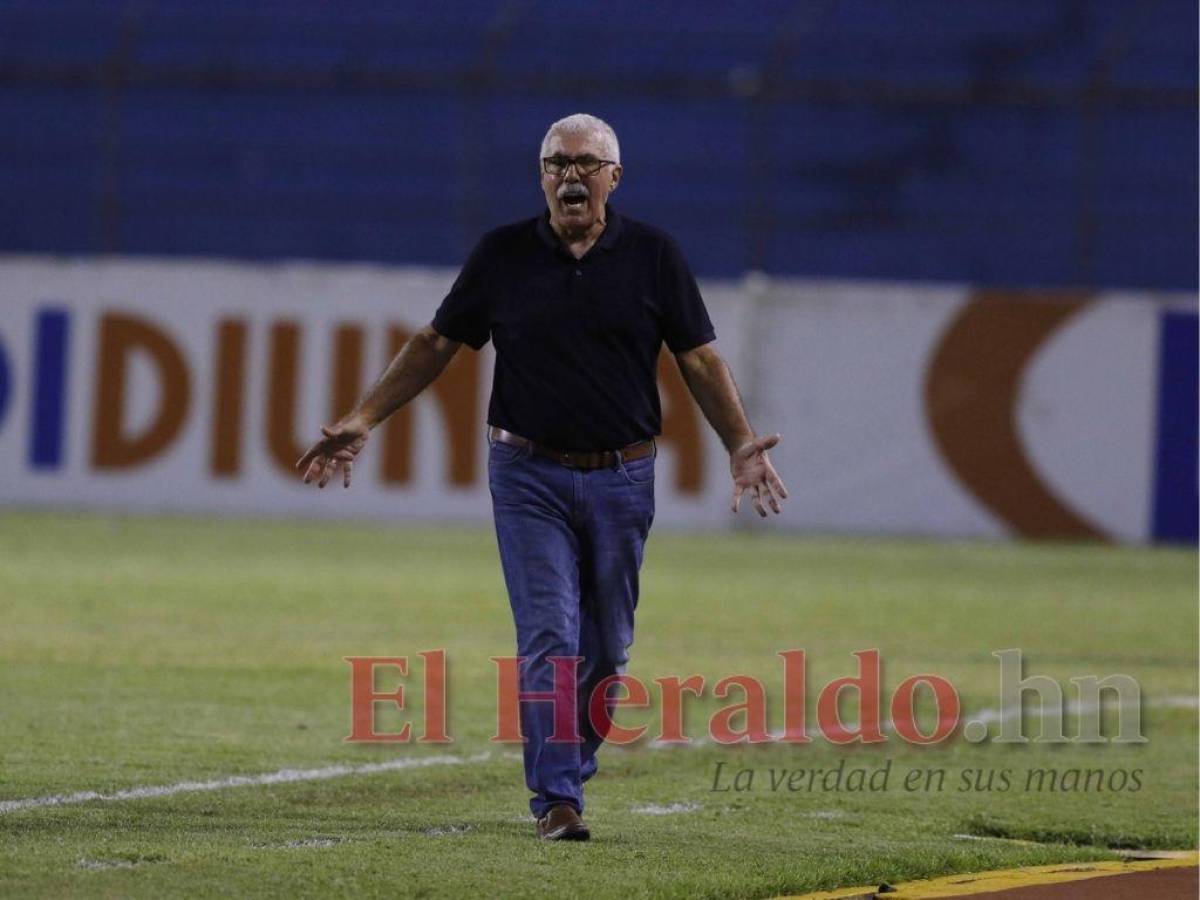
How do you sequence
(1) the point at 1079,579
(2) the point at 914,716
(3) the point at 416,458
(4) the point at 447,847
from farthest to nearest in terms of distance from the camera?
(3) the point at 416,458 < (1) the point at 1079,579 < (2) the point at 914,716 < (4) the point at 447,847

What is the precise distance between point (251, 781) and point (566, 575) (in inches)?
60.7

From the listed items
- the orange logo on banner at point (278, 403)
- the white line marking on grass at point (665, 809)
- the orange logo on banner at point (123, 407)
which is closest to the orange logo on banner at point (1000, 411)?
the orange logo on banner at point (278, 403)

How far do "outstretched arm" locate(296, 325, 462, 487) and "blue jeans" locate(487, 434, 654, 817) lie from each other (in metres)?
0.33

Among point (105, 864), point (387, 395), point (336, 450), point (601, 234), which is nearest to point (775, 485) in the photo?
point (601, 234)

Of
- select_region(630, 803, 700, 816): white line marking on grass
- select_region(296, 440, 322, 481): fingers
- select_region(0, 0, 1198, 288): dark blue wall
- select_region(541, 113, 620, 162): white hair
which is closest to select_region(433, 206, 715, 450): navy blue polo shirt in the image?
select_region(541, 113, 620, 162): white hair

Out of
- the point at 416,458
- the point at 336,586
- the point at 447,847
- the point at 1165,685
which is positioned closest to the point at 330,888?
the point at 447,847

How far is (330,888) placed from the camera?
21.9ft

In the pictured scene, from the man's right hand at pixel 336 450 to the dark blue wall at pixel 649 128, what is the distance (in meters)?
16.2

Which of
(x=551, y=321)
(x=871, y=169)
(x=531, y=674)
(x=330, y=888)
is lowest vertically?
(x=330, y=888)

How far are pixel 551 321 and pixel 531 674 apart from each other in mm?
1042

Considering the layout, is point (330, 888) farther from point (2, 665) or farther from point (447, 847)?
point (2, 665)

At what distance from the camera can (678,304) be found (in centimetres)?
791

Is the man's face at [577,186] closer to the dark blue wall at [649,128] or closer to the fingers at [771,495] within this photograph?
the fingers at [771,495]

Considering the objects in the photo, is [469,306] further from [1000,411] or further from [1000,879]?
[1000,411]
